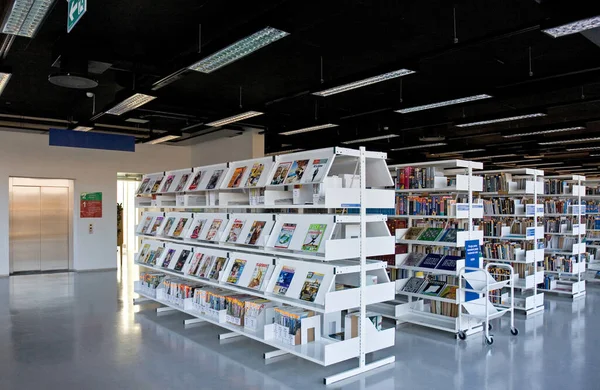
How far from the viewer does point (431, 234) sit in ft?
21.1

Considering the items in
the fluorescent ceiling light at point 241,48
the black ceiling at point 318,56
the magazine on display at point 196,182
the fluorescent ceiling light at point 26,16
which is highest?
the black ceiling at point 318,56

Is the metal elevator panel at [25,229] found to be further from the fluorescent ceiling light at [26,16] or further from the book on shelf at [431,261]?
the book on shelf at [431,261]

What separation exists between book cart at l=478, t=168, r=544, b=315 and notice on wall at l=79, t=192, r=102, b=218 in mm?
9235

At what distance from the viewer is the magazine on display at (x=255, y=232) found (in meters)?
5.58

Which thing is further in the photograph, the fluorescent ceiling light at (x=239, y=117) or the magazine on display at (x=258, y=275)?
the fluorescent ceiling light at (x=239, y=117)

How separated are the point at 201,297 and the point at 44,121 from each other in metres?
8.06

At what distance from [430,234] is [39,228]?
32.3 feet

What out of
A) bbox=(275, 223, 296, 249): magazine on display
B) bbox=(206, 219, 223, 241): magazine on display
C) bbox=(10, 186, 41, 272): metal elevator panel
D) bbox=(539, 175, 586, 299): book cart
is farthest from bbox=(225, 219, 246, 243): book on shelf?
bbox=(10, 186, 41, 272): metal elevator panel

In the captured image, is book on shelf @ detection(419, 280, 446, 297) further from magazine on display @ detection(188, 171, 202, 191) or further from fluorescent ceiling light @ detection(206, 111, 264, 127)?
fluorescent ceiling light @ detection(206, 111, 264, 127)

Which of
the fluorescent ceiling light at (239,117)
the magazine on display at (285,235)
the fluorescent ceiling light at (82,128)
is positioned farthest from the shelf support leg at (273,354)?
the fluorescent ceiling light at (82,128)

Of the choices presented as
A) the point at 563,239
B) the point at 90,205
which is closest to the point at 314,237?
the point at 563,239

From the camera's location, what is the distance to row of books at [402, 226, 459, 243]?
20.4ft

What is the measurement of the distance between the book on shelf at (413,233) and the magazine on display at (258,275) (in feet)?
7.65

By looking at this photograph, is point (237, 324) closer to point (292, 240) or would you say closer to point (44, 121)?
point (292, 240)
